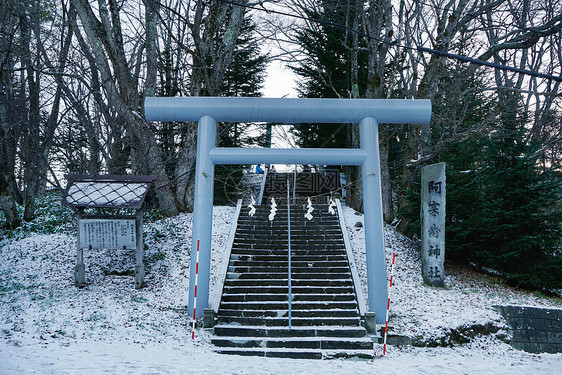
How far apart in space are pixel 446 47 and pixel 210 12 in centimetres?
802

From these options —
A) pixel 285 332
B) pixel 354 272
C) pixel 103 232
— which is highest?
pixel 103 232

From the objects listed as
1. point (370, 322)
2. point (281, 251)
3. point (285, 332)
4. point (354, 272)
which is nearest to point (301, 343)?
point (285, 332)

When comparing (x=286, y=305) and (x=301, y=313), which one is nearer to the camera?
(x=301, y=313)

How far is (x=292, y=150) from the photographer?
26.8 ft

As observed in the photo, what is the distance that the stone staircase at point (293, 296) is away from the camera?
7.68 meters

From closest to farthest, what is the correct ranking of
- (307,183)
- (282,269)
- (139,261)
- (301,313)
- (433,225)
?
(301,313) < (139,261) < (282,269) < (433,225) < (307,183)

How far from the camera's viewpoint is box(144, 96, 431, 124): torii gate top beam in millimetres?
8133

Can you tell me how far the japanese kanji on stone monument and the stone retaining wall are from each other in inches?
65.6

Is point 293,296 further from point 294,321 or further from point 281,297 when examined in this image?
point 294,321

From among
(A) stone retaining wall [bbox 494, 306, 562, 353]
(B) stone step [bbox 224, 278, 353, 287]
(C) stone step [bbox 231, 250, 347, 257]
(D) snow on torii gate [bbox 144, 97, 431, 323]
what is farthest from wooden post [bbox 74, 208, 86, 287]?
(A) stone retaining wall [bbox 494, 306, 562, 353]

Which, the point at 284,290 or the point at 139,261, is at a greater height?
the point at 139,261

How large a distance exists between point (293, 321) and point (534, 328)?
520 cm

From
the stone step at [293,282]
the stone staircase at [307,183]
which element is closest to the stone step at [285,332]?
the stone step at [293,282]

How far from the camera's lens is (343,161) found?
8266 millimetres
